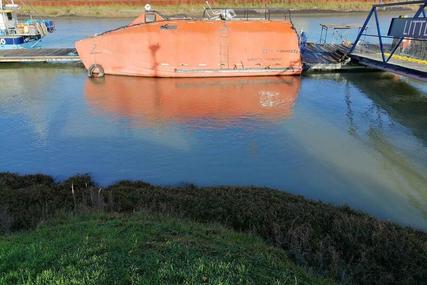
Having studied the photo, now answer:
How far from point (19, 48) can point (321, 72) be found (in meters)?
18.2

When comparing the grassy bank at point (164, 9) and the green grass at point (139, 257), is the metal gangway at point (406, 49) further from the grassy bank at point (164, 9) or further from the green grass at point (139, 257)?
the grassy bank at point (164, 9)

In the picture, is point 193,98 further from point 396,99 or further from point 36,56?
point 36,56

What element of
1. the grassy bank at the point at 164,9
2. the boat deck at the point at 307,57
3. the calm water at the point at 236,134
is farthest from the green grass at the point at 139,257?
the grassy bank at the point at 164,9

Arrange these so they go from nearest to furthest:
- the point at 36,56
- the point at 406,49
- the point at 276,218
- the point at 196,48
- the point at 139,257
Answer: the point at 139,257
the point at 276,218
the point at 406,49
the point at 196,48
the point at 36,56

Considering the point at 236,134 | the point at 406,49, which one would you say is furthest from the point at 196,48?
the point at 406,49

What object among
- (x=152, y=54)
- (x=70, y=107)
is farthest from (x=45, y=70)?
(x=70, y=107)

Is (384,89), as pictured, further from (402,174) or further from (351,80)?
(402,174)

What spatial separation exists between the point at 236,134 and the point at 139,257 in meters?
8.70

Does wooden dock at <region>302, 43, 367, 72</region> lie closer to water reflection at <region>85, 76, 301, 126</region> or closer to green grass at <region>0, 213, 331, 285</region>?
water reflection at <region>85, 76, 301, 126</region>

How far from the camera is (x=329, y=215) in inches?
284

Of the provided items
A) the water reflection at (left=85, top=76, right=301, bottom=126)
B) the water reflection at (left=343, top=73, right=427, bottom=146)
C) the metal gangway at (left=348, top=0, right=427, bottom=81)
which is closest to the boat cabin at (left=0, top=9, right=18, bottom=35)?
the water reflection at (left=85, top=76, right=301, bottom=126)

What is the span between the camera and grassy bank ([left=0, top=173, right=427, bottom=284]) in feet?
18.8

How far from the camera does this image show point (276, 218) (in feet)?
23.0

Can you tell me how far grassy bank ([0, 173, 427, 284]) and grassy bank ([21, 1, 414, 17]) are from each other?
58353 mm
